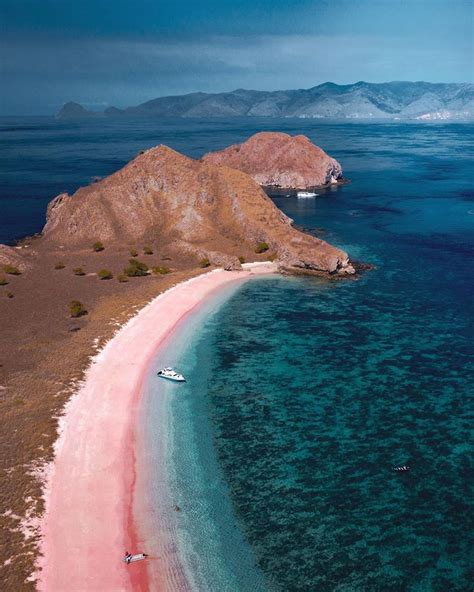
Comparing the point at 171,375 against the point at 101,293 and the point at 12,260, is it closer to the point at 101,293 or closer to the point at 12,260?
the point at 101,293

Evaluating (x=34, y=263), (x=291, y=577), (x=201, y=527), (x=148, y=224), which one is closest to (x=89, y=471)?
(x=201, y=527)

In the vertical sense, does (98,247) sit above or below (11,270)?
above

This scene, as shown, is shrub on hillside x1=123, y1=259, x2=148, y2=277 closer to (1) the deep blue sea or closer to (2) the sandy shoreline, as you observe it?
(1) the deep blue sea

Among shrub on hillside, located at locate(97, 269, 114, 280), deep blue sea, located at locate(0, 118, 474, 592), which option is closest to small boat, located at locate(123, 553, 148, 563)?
deep blue sea, located at locate(0, 118, 474, 592)

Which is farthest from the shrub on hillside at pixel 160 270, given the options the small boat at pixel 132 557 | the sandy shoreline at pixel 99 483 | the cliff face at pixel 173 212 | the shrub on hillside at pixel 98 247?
the small boat at pixel 132 557

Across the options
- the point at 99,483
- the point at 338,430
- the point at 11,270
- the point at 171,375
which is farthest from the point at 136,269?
the point at 99,483

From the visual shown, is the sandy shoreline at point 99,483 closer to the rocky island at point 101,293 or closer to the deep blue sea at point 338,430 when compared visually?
the rocky island at point 101,293
